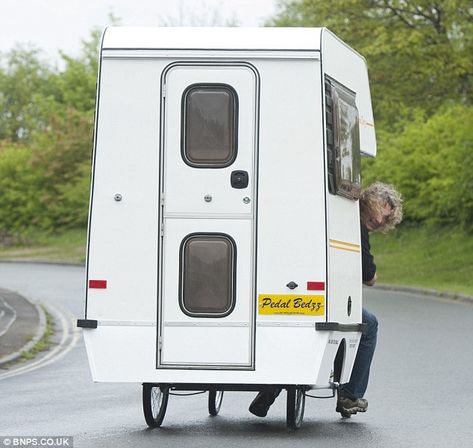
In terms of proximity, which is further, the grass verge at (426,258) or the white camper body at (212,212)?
the grass verge at (426,258)

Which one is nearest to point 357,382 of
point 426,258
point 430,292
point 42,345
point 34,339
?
point 42,345

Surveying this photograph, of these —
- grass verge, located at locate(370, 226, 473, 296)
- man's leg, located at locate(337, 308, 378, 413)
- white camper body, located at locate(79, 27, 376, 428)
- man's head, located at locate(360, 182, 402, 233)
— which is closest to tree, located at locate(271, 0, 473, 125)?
grass verge, located at locate(370, 226, 473, 296)

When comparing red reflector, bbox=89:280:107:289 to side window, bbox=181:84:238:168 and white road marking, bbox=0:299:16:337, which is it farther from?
white road marking, bbox=0:299:16:337

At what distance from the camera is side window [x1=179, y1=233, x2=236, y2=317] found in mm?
10227

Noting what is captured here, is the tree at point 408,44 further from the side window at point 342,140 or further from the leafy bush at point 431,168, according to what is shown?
the side window at point 342,140

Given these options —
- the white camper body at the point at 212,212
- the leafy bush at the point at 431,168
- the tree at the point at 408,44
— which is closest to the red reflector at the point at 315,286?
the white camper body at the point at 212,212

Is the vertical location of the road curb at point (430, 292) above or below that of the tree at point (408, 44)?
below

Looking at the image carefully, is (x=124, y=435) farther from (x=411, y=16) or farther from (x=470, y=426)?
(x=411, y=16)

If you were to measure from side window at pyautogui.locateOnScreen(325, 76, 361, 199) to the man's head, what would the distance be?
30 centimetres

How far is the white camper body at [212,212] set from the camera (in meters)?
10.2

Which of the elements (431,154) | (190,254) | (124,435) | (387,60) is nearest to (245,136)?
(190,254)

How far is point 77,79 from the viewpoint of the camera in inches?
2972

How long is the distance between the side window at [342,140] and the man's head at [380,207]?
300 mm

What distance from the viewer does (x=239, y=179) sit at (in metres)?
10.2
